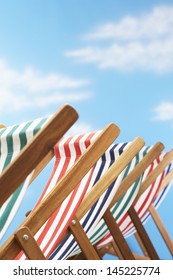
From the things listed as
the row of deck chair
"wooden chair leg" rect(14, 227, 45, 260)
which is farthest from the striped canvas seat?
"wooden chair leg" rect(14, 227, 45, 260)

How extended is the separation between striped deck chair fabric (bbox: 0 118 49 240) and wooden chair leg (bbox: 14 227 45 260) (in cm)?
22

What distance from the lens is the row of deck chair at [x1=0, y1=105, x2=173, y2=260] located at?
1.01 m

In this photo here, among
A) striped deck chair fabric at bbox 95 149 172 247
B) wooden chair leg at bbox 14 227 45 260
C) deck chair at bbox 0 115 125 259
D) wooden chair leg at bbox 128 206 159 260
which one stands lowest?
wooden chair leg at bbox 14 227 45 260

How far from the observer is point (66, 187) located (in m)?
1.24

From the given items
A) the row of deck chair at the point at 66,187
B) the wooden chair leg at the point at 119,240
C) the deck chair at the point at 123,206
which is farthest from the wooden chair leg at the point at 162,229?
the wooden chair leg at the point at 119,240

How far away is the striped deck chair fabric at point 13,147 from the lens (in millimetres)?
1364

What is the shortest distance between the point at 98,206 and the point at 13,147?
0.37 m

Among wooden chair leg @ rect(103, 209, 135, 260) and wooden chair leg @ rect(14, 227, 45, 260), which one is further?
wooden chair leg @ rect(103, 209, 135, 260)

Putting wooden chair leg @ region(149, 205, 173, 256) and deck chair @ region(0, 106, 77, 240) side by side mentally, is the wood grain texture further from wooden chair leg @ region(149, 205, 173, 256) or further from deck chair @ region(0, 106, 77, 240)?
wooden chair leg @ region(149, 205, 173, 256)

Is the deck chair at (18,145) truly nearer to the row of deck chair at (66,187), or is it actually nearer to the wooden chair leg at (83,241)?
the row of deck chair at (66,187)

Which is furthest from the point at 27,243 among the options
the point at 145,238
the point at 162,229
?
the point at 162,229

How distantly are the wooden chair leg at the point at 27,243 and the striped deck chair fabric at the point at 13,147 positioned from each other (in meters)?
0.22

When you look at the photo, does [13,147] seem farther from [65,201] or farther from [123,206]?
[123,206]
